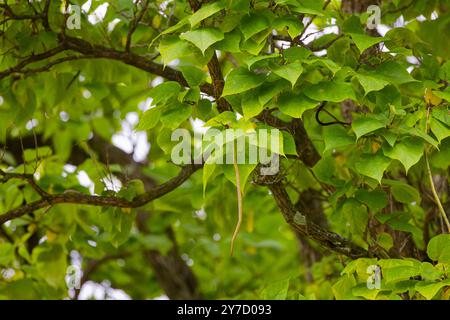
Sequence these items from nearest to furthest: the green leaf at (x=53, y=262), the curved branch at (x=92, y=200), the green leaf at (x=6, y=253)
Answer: the curved branch at (x=92, y=200)
the green leaf at (x=53, y=262)
the green leaf at (x=6, y=253)

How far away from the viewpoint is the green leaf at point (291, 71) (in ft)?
6.46

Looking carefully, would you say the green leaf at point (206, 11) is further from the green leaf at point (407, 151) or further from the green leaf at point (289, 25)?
the green leaf at point (407, 151)

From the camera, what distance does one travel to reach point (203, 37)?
6.66 ft

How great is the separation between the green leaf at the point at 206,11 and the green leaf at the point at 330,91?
312mm

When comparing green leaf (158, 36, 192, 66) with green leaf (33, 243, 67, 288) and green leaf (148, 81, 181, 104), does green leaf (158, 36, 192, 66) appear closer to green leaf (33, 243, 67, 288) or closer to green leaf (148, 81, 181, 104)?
green leaf (148, 81, 181, 104)

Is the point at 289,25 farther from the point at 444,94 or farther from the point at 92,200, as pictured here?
the point at 92,200

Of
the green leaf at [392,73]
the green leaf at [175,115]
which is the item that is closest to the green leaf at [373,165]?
the green leaf at [392,73]

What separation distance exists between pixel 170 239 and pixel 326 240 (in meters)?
2.22

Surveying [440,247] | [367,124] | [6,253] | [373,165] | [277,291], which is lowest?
[6,253]

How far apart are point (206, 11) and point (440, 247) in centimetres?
90

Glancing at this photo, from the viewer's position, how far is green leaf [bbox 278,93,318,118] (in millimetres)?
2078

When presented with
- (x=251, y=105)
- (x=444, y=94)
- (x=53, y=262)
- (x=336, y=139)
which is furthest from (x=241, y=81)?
(x=53, y=262)

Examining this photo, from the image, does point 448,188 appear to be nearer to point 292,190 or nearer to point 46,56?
point 292,190

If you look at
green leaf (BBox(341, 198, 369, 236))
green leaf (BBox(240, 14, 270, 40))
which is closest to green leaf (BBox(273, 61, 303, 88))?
green leaf (BBox(240, 14, 270, 40))
